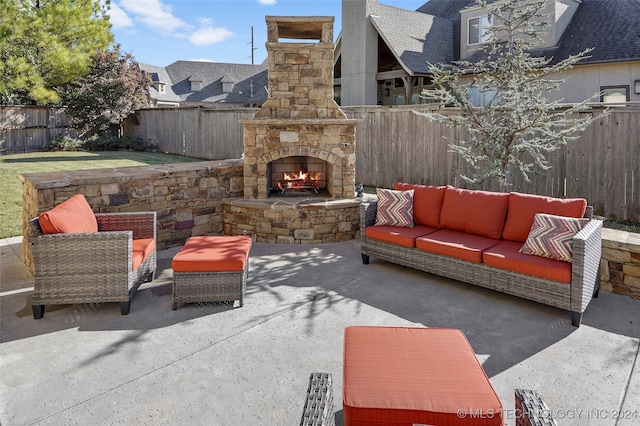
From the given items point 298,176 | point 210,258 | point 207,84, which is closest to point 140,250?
point 210,258

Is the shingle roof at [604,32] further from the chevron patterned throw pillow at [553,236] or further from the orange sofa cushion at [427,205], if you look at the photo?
the chevron patterned throw pillow at [553,236]

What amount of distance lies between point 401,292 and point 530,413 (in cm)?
284

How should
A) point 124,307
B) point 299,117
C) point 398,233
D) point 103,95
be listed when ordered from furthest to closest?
point 103,95
point 299,117
point 398,233
point 124,307

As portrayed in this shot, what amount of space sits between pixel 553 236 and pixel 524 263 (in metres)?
0.37

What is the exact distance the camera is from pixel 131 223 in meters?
5.01

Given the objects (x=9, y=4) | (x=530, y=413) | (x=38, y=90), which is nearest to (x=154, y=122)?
(x=38, y=90)

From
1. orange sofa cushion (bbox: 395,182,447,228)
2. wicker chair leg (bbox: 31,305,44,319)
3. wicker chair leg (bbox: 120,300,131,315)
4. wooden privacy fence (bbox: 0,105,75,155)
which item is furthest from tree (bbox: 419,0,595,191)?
wooden privacy fence (bbox: 0,105,75,155)

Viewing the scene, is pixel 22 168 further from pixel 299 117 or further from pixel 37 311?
pixel 37 311

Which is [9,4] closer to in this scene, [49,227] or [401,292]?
[49,227]

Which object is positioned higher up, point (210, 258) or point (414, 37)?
point (414, 37)

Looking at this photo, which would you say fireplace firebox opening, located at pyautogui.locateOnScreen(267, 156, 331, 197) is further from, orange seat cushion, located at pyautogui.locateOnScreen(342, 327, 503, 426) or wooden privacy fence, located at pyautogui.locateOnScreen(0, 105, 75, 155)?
wooden privacy fence, located at pyautogui.locateOnScreen(0, 105, 75, 155)

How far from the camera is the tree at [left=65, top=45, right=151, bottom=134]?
19344 mm

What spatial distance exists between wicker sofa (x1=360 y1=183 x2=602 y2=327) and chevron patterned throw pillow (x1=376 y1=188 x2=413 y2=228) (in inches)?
2.3

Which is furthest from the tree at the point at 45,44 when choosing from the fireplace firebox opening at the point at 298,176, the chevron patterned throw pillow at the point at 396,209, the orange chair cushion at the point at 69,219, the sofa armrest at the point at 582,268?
the sofa armrest at the point at 582,268
